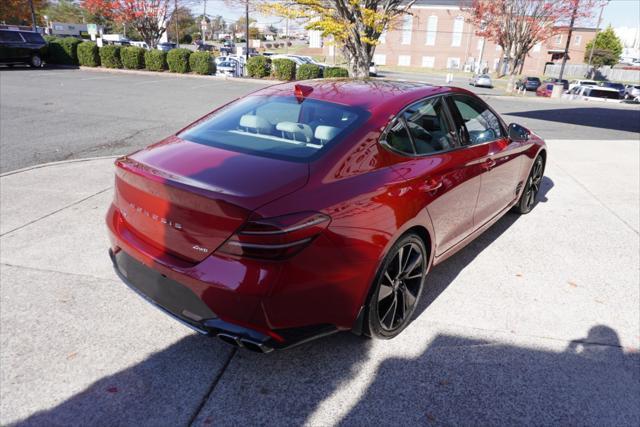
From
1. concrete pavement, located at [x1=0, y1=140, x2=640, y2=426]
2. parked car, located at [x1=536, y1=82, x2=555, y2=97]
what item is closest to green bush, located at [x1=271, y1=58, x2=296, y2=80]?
parked car, located at [x1=536, y1=82, x2=555, y2=97]

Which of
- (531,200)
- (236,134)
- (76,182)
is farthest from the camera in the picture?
(76,182)

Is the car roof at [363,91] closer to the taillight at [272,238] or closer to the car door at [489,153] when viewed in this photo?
the car door at [489,153]

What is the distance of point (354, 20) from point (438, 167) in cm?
1037

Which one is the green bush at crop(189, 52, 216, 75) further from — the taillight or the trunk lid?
the taillight

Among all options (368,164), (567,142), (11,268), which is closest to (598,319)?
(368,164)

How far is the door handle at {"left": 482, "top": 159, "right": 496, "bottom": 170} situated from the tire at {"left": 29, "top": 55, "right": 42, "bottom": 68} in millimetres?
28222

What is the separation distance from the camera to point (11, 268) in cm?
370

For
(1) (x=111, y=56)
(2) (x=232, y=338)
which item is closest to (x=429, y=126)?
(2) (x=232, y=338)

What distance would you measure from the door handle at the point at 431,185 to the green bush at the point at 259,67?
23291 mm

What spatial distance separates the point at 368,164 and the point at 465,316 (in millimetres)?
1415

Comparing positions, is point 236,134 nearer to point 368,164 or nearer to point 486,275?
point 368,164

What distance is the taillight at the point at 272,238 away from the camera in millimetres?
2127

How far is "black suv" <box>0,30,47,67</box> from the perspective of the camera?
78.4ft

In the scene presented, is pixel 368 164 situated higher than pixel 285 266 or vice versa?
pixel 368 164
